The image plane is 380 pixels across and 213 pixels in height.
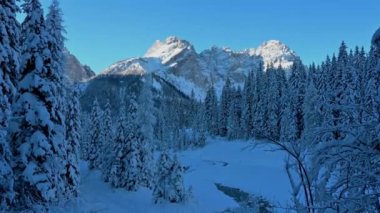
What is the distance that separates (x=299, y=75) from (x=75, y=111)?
55.5m

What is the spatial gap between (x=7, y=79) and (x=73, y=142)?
56.7ft

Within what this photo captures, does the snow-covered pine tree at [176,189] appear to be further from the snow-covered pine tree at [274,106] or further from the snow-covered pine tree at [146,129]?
the snow-covered pine tree at [274,106]

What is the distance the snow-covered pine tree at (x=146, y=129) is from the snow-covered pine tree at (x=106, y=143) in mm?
3574

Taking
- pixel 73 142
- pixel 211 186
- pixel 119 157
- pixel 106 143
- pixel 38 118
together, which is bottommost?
pixel 211 186

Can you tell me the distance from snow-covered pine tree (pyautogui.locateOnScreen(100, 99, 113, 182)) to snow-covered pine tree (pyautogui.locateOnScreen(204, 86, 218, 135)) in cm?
5654

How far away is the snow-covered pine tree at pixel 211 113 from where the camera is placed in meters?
110

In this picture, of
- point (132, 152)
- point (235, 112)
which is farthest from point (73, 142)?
point (235, 112)

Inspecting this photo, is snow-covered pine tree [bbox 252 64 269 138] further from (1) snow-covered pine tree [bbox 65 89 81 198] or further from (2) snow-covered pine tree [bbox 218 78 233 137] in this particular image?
(1) snow-covered pine tree [bbox 65 89 81 198]

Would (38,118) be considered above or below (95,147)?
above

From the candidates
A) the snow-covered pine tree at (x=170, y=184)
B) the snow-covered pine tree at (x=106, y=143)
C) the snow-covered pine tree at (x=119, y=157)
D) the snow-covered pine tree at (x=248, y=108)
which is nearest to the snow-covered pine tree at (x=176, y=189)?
the snow-covered pine tree at (x=170, y=184)

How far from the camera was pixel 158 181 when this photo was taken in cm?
3425

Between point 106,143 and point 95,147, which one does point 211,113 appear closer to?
point 95,147

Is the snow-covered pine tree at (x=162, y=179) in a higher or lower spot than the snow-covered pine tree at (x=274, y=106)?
lower

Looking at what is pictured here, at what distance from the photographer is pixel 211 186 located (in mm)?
47562
